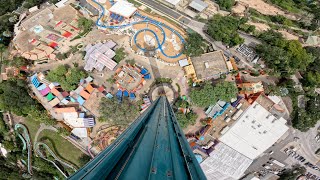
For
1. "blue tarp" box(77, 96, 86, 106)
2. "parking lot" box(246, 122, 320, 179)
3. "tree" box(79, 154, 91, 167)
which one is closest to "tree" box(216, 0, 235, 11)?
"parking lot" box(246, 122, 320, 179)

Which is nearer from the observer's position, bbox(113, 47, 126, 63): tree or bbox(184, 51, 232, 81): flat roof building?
bbox(184, 51, 232, 81): flat roof building

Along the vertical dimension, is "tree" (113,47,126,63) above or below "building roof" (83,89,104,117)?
above

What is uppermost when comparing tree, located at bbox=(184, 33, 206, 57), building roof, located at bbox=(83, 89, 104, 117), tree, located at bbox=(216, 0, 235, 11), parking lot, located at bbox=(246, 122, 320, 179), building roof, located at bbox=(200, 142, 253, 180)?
tree, located at bbox=(216, 0, 235, 11)

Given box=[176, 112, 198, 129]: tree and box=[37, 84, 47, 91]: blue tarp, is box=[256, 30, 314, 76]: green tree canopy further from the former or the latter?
box=[37, 84, 47, 91]: blue tarp

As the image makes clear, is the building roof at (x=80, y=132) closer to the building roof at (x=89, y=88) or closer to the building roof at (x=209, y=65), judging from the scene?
the building roof at (x=89, y=88)

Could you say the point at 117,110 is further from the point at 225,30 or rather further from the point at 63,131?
the point at 225,30

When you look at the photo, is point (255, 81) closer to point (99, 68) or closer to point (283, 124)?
point (283, 124)

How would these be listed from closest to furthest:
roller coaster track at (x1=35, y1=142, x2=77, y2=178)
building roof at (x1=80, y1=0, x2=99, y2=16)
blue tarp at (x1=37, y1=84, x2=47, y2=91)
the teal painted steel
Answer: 1. the teal painted steel
2. blue tarp at (x1=37, y1=84, x2=47, y2=91)
3. roller coaster track at (x1=35, y1=142, x2=77, y2=178)
4. building roof at (x1=80, y1=0, x2=99, y2=16)
